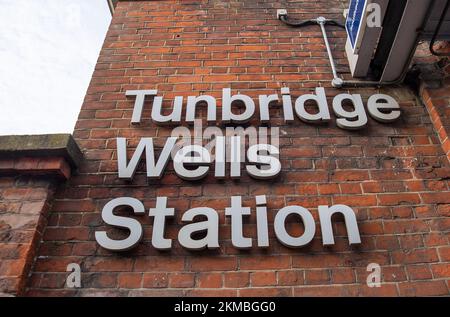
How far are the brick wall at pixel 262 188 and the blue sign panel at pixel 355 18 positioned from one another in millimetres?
240

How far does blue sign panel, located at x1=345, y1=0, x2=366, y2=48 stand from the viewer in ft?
8.01

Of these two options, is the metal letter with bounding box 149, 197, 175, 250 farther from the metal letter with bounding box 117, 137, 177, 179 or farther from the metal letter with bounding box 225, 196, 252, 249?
the metal letter with bounding box 225, 196, 252, 249

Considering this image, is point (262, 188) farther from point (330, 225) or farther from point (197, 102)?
point (197, 102)

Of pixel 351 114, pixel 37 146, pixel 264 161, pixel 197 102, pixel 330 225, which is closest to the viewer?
pixel 330 225

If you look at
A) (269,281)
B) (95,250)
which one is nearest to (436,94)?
(269,281)

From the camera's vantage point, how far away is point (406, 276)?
5.93ft

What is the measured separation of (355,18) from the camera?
255cm

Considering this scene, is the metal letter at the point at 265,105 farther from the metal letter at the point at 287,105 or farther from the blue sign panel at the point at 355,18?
the blue sign panel at the point at 355,18

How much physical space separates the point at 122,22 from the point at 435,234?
113 inches


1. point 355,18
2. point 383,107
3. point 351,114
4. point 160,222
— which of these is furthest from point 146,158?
point 355,18

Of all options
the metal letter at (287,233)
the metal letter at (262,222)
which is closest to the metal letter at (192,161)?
the metal letter at (262,222)

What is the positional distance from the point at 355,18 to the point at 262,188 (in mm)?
1405
